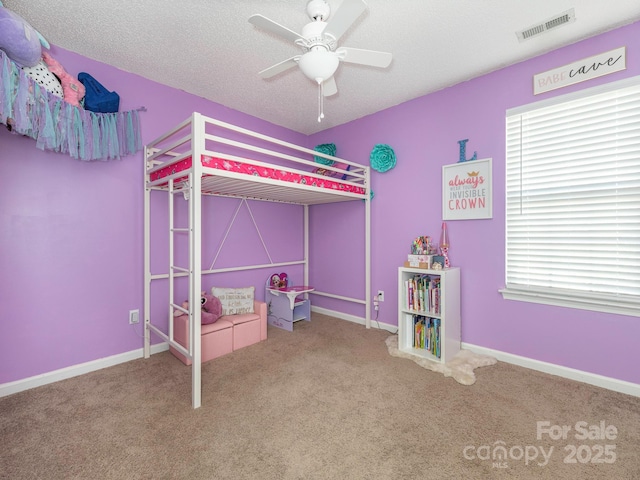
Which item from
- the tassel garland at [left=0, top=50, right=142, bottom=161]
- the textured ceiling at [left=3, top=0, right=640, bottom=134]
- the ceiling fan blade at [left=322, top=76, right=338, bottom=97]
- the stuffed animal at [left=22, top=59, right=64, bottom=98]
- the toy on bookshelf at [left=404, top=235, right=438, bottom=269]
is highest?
the textured ceiling at [left=3, top=0, right=640, bottom=134]

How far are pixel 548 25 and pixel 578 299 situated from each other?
6.60ft

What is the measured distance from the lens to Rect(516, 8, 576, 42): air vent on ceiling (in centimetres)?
192

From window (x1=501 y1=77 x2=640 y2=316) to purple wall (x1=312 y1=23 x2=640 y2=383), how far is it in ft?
0.30

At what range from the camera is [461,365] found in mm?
2410

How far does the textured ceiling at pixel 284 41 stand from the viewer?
185cm

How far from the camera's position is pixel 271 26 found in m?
1.52

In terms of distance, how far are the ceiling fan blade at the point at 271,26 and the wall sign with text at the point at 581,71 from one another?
2.08m

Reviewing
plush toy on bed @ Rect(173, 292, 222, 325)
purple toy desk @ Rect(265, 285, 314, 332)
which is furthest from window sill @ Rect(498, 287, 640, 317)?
plush toy on bed @ Rect(173, 292, 222, 325)

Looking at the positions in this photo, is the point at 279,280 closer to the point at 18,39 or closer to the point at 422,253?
the point at 422,253

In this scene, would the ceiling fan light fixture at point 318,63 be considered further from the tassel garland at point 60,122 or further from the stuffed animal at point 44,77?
the stuffed animal at point 44,77

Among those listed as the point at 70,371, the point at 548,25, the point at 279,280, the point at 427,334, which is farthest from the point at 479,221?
the point at 70,371

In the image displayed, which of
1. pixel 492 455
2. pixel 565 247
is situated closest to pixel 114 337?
pixel 492 455

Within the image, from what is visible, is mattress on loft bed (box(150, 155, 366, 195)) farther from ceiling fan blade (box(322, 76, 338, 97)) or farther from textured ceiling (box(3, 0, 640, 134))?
textured ceiling (box(3, 0, 640, 134))

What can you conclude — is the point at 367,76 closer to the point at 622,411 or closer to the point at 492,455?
the point at 492,455
